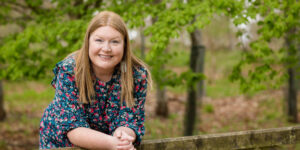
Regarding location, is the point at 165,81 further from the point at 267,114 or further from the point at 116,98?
the point at 267,114

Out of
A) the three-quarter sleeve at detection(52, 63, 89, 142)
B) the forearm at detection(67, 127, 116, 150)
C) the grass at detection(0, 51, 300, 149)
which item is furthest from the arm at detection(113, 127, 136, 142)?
the grass at detection(0, 51, 300, 149)

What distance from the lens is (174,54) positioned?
18.1 ft

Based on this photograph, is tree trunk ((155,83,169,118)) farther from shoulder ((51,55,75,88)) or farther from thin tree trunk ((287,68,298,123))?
shoulder ((51,55,75,88))

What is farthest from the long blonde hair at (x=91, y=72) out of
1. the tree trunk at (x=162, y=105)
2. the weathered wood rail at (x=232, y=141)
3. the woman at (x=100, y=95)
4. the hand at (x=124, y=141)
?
the tree trunk at (x=162, y=105)

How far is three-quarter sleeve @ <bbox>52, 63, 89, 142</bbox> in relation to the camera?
1.86 meters

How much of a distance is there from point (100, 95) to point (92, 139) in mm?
365

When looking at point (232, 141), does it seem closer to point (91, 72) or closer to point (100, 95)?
point (100, 95)

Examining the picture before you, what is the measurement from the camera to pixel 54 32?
13.8 feet

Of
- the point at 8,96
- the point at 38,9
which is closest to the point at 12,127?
the point at 38,9

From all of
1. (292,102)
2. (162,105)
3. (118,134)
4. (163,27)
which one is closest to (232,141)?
(118,134)

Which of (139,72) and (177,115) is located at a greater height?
(139,72)

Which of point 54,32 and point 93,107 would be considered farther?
point 54,32

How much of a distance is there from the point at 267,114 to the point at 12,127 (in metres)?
8.40

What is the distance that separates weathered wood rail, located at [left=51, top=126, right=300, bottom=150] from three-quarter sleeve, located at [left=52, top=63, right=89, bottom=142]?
479 millimetres
